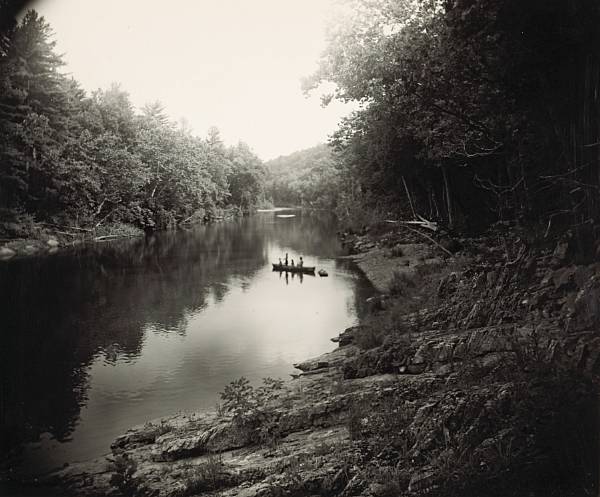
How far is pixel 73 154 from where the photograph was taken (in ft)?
165

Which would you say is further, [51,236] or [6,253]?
[51,236]

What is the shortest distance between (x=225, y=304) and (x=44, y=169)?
2893cm

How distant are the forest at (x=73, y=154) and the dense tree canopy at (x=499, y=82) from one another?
1403 centimetres

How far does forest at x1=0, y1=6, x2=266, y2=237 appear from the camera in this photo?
44.8 meters

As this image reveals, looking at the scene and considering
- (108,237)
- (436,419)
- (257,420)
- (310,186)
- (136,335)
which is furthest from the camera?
(310,186)

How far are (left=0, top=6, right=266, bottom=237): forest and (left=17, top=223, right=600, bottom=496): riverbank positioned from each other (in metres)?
17.7

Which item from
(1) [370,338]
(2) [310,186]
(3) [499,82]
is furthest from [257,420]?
(2) [310,186]

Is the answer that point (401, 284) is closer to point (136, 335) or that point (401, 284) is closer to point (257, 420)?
point (136, 335)

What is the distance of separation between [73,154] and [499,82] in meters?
47.4

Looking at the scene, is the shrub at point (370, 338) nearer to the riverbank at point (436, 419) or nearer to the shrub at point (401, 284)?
the riverbank at point (436, 419)

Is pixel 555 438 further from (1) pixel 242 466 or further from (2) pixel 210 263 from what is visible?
(2) pixel 210 263

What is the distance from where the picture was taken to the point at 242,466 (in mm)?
9422

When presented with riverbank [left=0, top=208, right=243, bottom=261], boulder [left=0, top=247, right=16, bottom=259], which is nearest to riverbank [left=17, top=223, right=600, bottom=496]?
boulder [left=0, top=247, right=16, bottom=259]

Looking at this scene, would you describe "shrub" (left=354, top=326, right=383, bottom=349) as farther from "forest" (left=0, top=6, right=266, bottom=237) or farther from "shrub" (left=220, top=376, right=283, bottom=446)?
"forest" (left=0, top=6, right=266, bottom=237)
